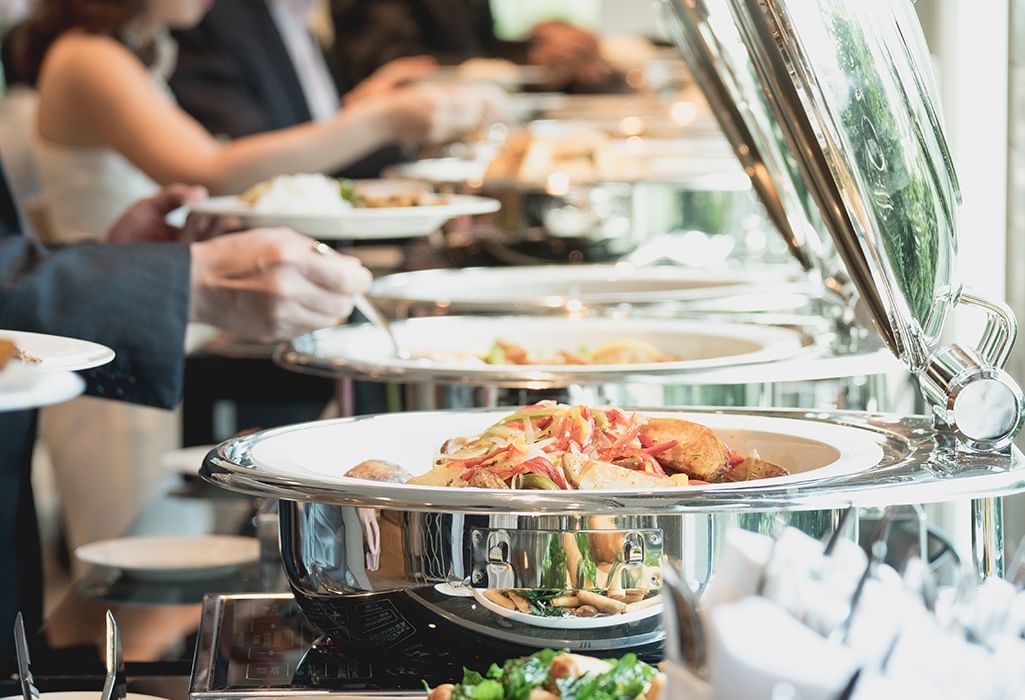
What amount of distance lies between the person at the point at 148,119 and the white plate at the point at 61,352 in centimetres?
184

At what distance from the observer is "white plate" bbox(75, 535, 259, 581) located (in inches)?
52.4

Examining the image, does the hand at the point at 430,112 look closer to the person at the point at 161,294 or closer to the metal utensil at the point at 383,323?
the metal utensil at the point at 383,323

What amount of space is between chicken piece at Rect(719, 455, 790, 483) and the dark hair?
6.70ft

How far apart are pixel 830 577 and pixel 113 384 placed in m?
0.74

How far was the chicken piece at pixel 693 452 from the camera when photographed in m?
0.84

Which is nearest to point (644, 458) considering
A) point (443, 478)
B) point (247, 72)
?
point (443, 478)

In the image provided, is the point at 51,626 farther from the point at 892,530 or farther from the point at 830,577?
the point at 830,577

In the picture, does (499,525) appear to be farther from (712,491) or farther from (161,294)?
(161,294)

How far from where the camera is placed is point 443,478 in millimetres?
813

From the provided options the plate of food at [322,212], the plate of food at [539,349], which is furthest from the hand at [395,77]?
the plate of food at [539,349]

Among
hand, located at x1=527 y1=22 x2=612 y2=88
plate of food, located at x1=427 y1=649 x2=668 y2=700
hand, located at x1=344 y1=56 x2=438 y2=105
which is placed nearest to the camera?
plate of food, located at x1=427 y1=649 x2=668 y2=700

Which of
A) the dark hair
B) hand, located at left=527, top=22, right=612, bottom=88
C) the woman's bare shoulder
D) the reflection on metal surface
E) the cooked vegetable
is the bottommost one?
the reflection on metal surface

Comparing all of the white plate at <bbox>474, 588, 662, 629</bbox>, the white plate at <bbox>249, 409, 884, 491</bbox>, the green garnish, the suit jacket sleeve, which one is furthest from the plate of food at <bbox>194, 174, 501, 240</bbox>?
the white plate at <bbox>474, 588, 662, 629</bbox>

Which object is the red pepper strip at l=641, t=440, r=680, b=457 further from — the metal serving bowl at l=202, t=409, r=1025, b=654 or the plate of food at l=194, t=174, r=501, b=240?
the plate of food at l=194, t=174, r=501, b=240
